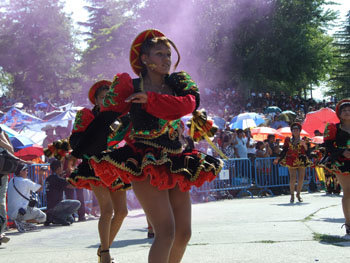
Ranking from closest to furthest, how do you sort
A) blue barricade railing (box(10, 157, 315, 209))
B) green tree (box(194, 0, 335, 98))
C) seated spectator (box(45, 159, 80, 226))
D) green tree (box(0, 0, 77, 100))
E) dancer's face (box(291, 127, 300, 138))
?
seated spectator (box(45, 159, 80, 226)) → dancer's face (box(291, 127, 300, 138)) → blue barricade railing (box(10, 157, 315, 209)) → green tree (box(194, 0, 335, 98)) → green tree (box(0, 0, 77, 100))

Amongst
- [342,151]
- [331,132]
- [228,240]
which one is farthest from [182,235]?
[331,132]

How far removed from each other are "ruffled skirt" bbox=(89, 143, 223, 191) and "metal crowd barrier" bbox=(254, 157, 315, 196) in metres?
10.9

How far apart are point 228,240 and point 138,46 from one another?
318cm

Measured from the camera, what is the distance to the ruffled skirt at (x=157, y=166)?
3332 mm

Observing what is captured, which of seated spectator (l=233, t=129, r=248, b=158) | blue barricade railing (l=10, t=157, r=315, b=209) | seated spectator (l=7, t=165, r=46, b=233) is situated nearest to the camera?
seated spectator (l=7, t=165, r=46, b=233)

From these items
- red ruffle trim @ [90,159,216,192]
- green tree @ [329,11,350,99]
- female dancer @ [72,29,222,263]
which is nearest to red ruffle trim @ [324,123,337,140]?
female dancer @ [72,29,222,263]

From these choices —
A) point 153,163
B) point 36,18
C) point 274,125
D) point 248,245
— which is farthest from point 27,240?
point 36,18

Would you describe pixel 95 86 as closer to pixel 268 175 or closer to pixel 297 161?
pixel 297 161

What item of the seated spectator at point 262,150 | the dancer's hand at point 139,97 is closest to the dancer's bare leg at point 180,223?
the dancer's hand at point 139,97

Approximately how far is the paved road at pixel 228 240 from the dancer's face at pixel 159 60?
6.94 ft

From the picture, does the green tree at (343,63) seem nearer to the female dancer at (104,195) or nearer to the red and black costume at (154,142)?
the female dancer at (104,195)

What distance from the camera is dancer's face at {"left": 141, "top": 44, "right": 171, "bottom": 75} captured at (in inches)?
143

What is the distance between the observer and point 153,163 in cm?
333

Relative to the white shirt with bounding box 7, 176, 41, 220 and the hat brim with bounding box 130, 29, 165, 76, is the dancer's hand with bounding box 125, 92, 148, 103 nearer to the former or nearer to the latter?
the hat brim with bounding box 130, 29, 165, 76
